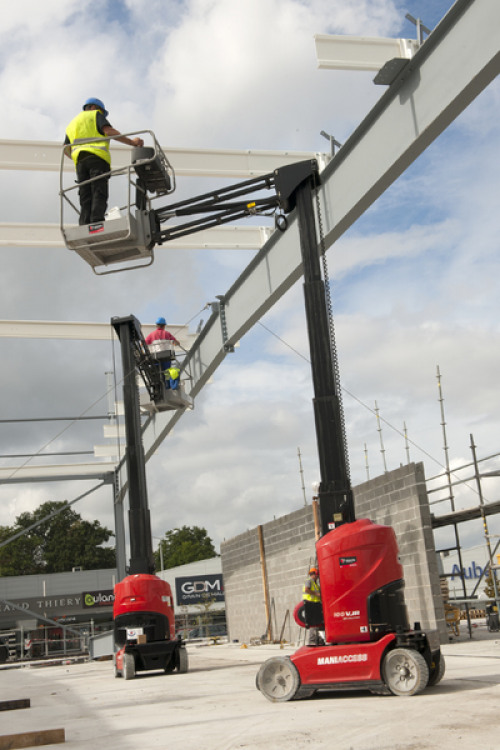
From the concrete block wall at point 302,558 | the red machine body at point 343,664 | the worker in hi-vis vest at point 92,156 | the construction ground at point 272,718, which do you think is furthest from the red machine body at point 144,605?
the worker in hi-vis vest at point 92,156

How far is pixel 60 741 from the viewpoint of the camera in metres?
6.36

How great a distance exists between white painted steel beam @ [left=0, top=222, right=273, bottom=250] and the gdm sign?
1277 inches

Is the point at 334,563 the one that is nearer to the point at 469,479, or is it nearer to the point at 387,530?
the point at 387,530

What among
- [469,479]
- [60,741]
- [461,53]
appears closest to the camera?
[60,741]

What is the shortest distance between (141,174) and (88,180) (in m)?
0.70

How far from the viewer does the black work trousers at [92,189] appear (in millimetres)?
9664

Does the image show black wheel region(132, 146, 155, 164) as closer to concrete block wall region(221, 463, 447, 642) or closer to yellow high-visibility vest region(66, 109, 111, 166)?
yellow high-visibility vest region(66, 109, 111, 166)

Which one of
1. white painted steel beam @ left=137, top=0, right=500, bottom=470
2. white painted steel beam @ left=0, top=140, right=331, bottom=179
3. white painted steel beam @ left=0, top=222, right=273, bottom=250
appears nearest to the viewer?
white painted steel beam @ left=137, top=0, right=500, bottom=470

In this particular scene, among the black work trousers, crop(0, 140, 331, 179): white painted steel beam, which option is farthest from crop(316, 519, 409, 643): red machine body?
crop(0, 140, 331, 179): white painted steel beam

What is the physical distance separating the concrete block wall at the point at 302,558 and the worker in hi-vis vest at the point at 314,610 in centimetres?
555

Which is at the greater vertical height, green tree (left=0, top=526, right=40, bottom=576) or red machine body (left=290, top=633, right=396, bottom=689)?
green tree (left=0, top=526, right=40, bottom=576)

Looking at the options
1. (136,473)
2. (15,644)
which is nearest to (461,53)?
(136,473)

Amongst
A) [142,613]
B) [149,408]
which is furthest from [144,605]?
[149,408]

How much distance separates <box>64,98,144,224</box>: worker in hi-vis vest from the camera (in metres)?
9.65
